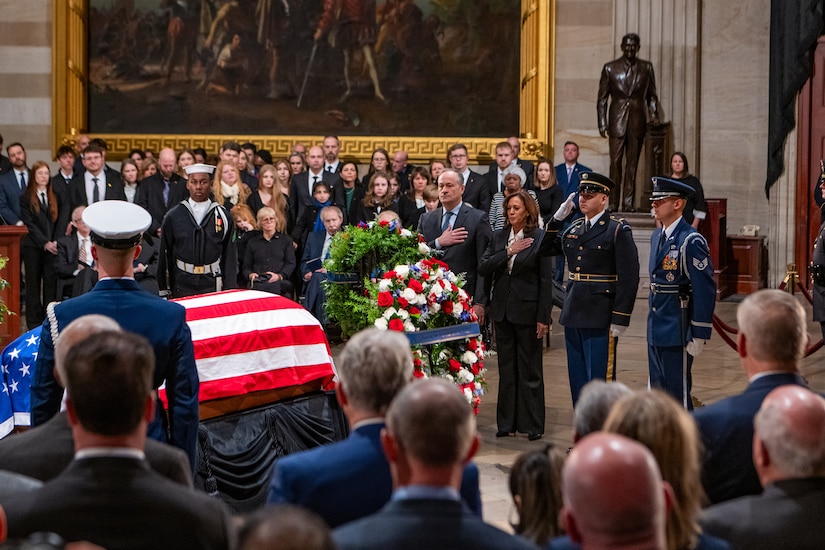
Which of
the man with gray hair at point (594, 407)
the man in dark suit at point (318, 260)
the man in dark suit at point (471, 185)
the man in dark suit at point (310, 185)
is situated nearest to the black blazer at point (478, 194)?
the man in dark suit at point (471, 185)

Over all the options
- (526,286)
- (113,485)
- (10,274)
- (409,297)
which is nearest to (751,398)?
(113,485)

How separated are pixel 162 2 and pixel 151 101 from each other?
1348 mm

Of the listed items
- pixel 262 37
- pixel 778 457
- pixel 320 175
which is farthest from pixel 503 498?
pixel 262 37

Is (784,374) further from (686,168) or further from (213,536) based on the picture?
(686,168)

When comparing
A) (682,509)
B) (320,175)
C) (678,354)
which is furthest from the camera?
(320,175)

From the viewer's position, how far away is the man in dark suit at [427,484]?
8.32 ft

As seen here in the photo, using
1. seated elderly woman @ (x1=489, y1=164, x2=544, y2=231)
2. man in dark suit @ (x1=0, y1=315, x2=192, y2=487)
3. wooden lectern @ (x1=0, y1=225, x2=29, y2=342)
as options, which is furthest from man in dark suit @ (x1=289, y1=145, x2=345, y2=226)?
man in dark suit @ (x1=0, y1=315, x2=192, y2=487)

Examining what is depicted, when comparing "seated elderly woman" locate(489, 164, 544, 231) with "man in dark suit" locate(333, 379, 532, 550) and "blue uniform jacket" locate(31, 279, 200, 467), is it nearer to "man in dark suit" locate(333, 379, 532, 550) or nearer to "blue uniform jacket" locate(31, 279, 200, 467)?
"blue uniform jacket" locate(31, 279, 200, 467)

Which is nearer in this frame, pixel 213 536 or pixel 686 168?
pixel 213 536

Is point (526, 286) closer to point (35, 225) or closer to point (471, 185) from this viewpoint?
point (471, 185)

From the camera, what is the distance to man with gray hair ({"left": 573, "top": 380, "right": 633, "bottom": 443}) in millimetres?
3234

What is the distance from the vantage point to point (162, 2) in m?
16.6

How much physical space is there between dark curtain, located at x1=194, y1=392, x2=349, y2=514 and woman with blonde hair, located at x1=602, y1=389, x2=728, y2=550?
12.1ft

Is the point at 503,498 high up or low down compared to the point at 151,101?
down
